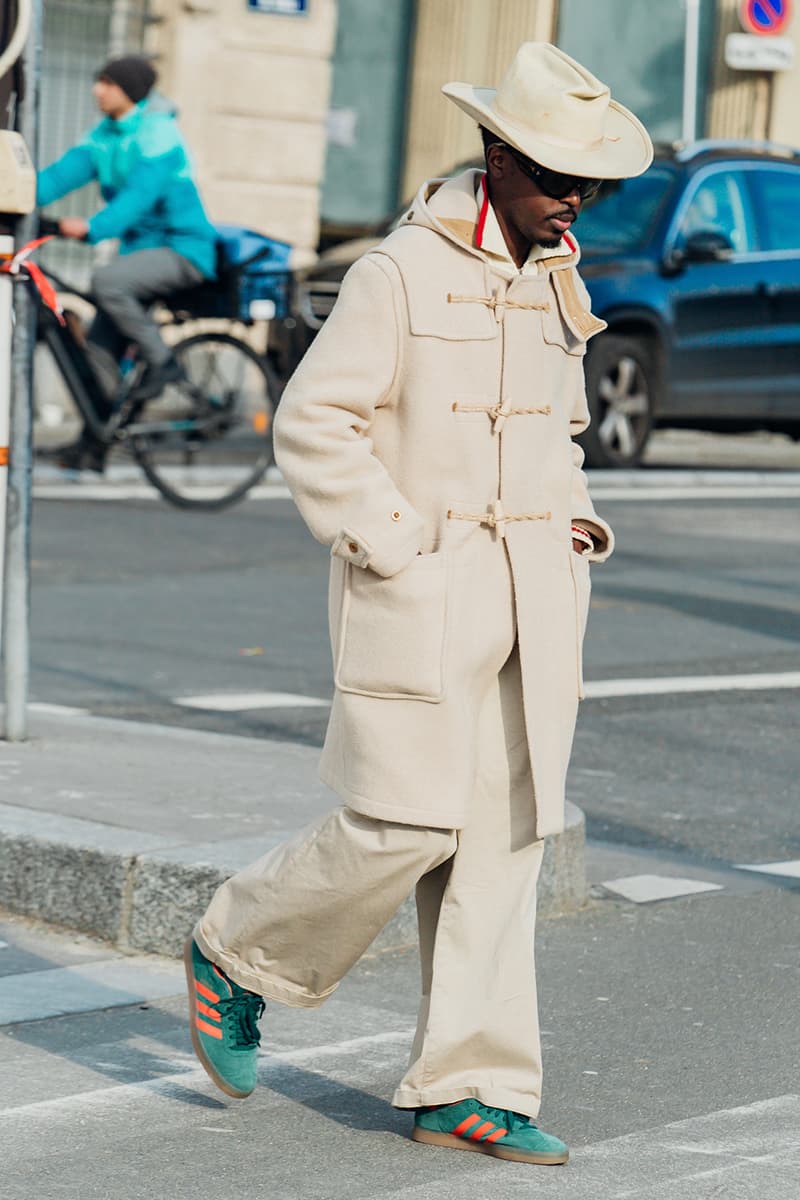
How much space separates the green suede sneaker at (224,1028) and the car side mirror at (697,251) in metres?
12.6

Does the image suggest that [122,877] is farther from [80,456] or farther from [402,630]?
[80,456]

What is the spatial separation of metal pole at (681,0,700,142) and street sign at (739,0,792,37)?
0.46 m

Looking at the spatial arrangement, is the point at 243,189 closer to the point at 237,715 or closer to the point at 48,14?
the point at 48,14

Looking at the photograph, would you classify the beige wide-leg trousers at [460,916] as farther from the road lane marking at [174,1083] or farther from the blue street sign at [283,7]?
the blue street sign at [283,7]

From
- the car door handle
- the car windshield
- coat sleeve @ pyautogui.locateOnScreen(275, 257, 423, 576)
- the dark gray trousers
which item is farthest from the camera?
the car door handle

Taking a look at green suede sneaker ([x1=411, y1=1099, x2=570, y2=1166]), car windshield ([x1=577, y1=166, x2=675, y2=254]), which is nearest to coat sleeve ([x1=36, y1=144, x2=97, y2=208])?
car windshield ([x1=577, y1=166, x2=675, y2=254])

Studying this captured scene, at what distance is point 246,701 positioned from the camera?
28.3ft

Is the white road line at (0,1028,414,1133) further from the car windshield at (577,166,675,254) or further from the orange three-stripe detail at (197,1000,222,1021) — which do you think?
the car windshield at (577,166,675,254)

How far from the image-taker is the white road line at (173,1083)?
4.35m

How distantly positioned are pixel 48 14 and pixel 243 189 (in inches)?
82.7

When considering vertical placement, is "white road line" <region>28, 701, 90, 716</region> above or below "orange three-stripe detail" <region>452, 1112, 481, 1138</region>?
below

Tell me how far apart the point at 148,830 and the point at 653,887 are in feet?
4.14

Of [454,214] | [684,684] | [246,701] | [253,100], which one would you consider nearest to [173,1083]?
[454,214]

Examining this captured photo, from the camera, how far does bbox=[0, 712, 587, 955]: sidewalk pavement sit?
543 cm
